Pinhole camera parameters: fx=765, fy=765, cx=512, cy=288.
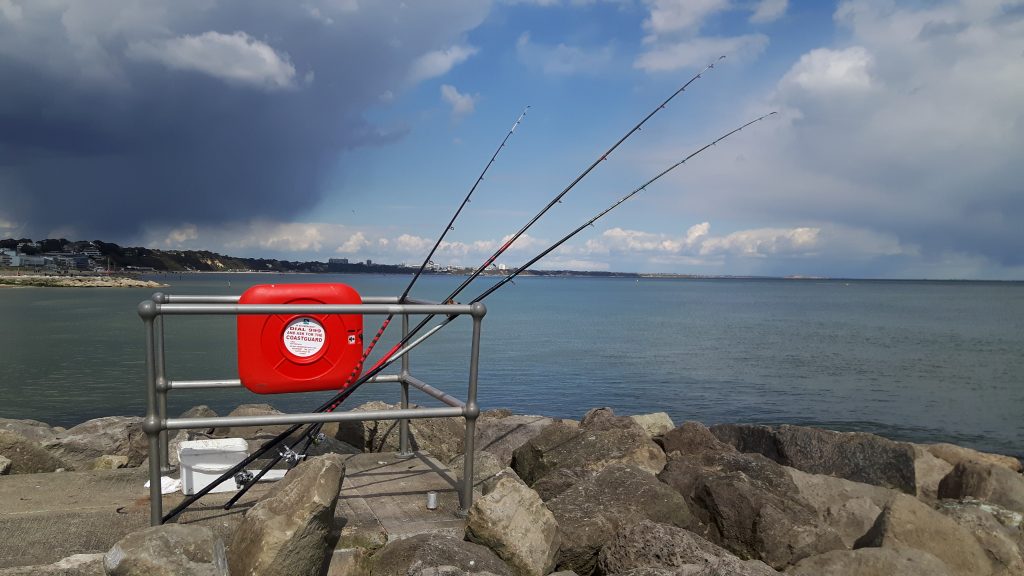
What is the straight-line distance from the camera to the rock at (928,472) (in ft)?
34.3

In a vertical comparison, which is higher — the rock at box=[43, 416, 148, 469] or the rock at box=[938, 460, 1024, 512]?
the rock at box=[43, 416, 148, 469]

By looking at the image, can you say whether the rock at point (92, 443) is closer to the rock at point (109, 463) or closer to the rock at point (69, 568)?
the rock at point (109, 463)

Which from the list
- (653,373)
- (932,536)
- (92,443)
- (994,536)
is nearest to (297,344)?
(932,536)

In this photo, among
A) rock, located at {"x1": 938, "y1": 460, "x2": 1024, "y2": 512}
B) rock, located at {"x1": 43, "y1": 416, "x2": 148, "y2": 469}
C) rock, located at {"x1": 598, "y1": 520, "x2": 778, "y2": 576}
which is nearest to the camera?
rock, located at {"x1": 598, "y1": 520, "x2": 778, "y2": 576}

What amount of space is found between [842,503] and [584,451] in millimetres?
2593

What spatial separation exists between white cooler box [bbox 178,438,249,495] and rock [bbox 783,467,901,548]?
16.8 ft

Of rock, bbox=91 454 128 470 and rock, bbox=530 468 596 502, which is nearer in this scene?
rock, bbox=530 468 596 502

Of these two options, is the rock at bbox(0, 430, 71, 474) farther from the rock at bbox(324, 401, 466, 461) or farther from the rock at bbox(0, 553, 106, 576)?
the rock at bbox(0, 553, 106, 576)

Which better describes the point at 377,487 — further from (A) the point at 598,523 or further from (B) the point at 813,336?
(B) the point at 813,336

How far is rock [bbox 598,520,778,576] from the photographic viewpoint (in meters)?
4.49

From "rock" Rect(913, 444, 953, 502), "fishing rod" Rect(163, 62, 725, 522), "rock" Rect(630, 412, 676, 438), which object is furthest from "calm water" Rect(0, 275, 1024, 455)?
"fishing rod" Rect(163, 62, 725, 522)

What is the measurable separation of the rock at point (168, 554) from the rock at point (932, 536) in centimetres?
513

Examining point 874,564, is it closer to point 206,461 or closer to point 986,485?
point 206,461

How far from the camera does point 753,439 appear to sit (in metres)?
11.8
